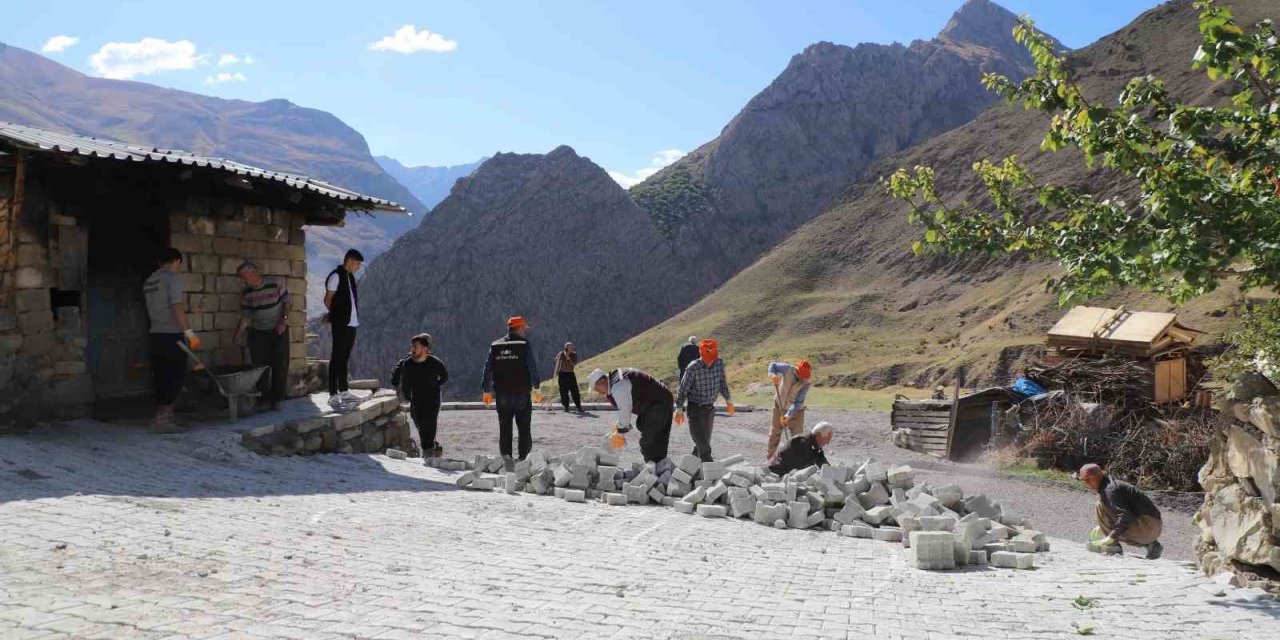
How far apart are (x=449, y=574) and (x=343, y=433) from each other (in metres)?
5.92

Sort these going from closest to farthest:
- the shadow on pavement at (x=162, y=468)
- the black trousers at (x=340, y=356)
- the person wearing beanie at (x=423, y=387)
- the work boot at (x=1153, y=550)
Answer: the shadow on pavement at (x=162, y=468), the work boot at (x=1153, y=550), the black trousers at (x=340, y=356), the person wearing beanie at (x=423, y=387)

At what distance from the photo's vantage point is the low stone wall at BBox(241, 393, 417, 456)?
9688 mm

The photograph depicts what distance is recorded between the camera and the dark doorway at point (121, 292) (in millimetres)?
9852

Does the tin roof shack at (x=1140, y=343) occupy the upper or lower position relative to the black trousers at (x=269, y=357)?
upper

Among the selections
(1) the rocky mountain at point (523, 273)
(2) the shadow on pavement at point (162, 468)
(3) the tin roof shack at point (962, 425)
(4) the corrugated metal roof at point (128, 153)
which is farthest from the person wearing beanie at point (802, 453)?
(1) the rocky mountain at point (523, 273)

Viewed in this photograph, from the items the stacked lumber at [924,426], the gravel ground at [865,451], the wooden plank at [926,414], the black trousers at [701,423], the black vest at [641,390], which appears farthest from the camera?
the wooden plank at [926,414]

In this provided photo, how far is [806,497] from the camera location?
8.77 m

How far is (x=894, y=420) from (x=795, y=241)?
4766 cm

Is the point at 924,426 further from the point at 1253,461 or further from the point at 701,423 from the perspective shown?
the point at 1253,461

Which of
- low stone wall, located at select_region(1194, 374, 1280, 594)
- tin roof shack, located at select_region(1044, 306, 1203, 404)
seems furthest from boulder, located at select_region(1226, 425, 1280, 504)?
tin roof shack, located at select_region(1044, 306, 1203, 404)

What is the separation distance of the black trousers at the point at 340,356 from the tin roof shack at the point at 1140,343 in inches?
493

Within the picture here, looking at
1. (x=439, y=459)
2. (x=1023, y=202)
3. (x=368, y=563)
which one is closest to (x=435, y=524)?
(x=368, y=563)

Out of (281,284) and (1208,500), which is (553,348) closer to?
(281,284)

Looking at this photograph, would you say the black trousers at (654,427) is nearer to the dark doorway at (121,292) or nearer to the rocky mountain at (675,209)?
the dark doorway at (121,292)
